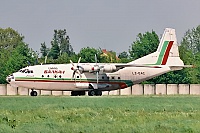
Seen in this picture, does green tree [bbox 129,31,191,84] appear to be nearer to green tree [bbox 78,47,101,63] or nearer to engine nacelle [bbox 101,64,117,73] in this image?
green tree [bbox 78,47,101,63]

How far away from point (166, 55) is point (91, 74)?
10556 millimetres

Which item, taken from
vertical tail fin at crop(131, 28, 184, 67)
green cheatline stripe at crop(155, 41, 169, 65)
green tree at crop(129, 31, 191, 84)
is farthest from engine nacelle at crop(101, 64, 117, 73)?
green tree at crop(129, 31, 191, 84)

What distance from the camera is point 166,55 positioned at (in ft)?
258

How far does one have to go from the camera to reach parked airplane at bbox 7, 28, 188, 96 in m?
70.9

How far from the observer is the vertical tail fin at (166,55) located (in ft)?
256

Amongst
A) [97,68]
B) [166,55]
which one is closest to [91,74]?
[97,68]

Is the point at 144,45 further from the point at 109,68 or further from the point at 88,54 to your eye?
the point at 109,68

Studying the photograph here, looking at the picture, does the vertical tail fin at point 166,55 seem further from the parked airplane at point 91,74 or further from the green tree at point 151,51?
the green tree at point 151,51

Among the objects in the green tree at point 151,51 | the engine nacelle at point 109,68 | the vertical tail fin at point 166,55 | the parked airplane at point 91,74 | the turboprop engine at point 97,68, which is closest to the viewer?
the parked airplane at point 91,74

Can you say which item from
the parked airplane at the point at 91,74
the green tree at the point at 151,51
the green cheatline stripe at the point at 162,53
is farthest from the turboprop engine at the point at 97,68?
the green tree at the point at 151,51

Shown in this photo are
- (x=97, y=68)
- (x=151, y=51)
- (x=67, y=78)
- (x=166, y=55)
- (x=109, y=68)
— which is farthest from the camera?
(x=151, y=51)

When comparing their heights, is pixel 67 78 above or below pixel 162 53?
below

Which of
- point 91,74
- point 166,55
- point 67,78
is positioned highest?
point 166,55

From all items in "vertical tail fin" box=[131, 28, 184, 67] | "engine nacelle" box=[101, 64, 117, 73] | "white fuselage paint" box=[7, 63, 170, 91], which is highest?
"vertical tail fin" box=[131, 28, 184, 67]
